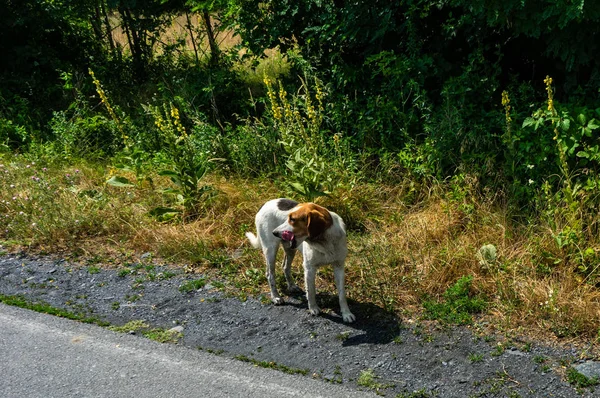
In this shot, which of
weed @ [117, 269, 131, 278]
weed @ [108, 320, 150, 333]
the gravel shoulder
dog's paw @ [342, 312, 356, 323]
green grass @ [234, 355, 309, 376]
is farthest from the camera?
weed @ [117, 269, 131, 278]

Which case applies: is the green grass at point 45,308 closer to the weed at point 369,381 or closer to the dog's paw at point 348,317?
the dog's paw at point 348,317

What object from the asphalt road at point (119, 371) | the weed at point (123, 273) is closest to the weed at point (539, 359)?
the asphalt road at point (119, 371)

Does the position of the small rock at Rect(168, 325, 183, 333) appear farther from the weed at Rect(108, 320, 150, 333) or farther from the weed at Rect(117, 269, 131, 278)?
the weed at Rect(117, 269, 131, 278)

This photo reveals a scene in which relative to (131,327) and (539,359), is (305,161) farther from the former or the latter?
(539,359)

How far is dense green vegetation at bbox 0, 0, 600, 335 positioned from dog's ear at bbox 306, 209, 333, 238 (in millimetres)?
831

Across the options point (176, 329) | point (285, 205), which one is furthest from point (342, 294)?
point (176, 329)

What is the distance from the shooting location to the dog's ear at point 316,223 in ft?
16.4

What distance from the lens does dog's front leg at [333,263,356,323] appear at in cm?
518

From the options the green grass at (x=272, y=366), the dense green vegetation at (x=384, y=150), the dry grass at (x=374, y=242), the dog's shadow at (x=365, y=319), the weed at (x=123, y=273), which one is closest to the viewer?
the green grass at (x=272, y=366)

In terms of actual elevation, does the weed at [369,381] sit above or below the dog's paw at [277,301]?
below

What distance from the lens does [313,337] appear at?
16.4ft

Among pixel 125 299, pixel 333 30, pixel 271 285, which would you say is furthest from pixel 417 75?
pixel 125 299

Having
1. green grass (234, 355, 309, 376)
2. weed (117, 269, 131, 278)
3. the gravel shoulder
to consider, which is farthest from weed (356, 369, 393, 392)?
weed (117, 269, 131, 278)

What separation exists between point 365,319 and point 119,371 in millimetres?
1879
